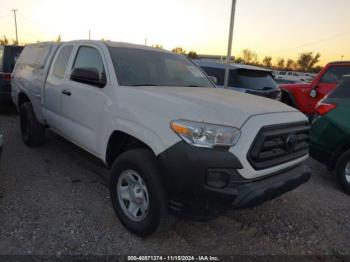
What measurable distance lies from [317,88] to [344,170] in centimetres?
374

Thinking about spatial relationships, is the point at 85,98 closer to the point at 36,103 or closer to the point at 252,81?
the point at 36,103

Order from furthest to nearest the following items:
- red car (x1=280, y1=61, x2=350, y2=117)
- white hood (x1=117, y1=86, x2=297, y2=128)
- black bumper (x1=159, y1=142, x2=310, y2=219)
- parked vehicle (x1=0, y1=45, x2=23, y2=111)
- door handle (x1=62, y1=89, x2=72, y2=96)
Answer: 1. parked vehicle (x1=0, y1=45, x2=23, y2=111)
2. red car (x1=280, y1=61, x2=350, y2=117)
3. door handle (x1=62, y1=89, x2=72, y2=96)
4. white hood (x1=117, y1=86, x2=297, y2=128)
5. black bumper (x1=159, y1=142, x2=310, y2=219)

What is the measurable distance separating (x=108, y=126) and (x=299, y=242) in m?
2.27

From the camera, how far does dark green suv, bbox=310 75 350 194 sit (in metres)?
4.56

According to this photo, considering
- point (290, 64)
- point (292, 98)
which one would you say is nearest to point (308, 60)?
point (290, 64)

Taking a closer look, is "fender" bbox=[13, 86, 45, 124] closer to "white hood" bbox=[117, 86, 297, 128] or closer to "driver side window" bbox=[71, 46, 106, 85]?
"driver side window" bbox=[71, 46, 106, 85]

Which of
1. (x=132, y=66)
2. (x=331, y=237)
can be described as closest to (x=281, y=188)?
(x=331, y=237)

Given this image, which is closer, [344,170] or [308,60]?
[344,170]

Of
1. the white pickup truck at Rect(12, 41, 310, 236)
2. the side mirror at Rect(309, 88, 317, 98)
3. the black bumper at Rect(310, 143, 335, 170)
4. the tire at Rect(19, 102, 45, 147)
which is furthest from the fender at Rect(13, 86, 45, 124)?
the side mirror at Rect(309, 88, 317, 98)

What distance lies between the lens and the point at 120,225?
3400mm

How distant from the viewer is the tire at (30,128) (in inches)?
219

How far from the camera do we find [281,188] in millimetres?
2949

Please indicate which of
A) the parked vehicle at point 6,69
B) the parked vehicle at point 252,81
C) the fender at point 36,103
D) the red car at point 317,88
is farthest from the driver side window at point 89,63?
the red car at point 317,88

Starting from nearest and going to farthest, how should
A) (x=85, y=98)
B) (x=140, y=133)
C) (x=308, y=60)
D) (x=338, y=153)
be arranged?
(x=140, y=133), (x=85, y=98), (x=338, y=153), (x=308, y=60)
